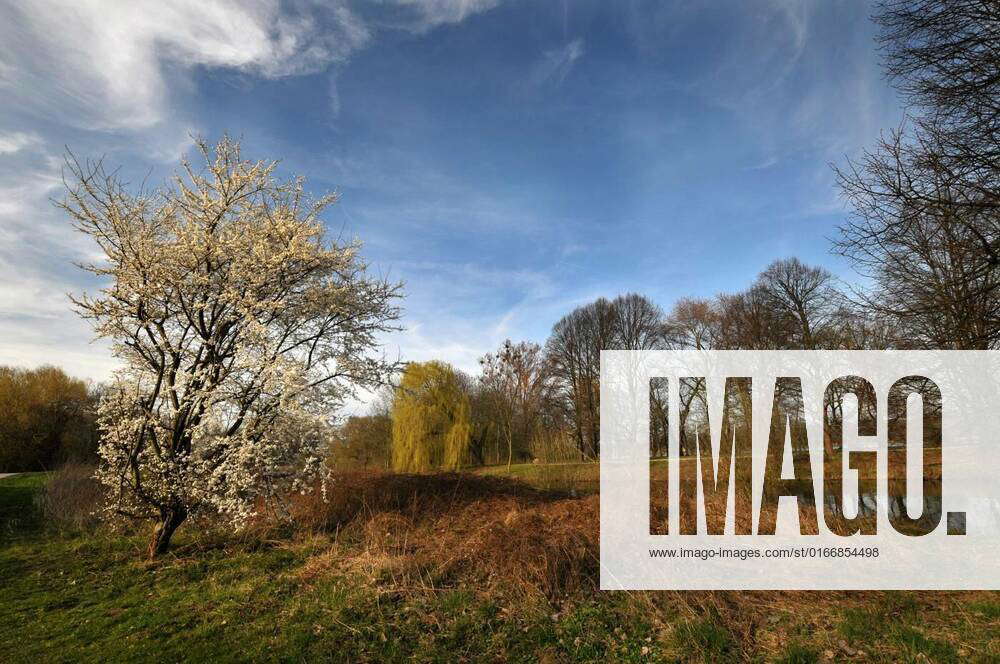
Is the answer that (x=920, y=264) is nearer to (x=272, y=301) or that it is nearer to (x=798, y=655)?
(x=798, y=655)

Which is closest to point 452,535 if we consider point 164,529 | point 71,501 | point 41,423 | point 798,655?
point 164,529

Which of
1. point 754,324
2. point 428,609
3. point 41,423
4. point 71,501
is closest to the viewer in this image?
point 428,609

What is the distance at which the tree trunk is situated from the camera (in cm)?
811

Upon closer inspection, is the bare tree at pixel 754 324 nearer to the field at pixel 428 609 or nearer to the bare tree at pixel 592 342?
the bare tree at pixel 592 342

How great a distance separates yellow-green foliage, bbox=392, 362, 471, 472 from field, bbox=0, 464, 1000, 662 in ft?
47.8

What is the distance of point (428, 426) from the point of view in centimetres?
2345

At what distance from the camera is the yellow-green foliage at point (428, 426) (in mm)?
23219

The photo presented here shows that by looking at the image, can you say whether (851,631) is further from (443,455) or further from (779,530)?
(443,455)

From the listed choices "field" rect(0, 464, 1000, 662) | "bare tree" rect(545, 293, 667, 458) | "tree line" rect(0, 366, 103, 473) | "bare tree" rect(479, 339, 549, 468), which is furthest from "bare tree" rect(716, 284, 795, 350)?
"tree line" rect(0, 366, 103, 473)

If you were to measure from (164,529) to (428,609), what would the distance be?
561cm

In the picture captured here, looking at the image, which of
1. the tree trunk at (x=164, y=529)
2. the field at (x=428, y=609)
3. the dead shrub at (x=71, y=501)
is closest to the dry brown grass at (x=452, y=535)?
the field at (x=428, y=609)

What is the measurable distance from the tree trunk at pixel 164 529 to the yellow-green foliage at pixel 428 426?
14.5 metres

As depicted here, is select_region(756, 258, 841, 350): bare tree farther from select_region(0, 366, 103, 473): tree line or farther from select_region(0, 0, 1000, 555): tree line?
select_region(0, 366, 103, 473): tree line

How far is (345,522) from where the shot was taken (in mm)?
9789
